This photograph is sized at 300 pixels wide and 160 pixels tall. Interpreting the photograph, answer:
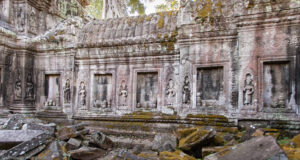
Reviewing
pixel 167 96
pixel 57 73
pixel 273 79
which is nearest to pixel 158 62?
pixel 167 96

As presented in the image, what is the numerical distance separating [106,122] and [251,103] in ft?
15.5

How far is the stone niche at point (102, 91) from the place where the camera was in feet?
26.3

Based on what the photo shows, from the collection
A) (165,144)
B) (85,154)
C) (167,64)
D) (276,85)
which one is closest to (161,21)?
(167,64)

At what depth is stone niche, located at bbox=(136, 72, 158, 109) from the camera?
7555 mm

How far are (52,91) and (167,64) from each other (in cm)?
500

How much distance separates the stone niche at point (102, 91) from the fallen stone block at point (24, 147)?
3.23 meters

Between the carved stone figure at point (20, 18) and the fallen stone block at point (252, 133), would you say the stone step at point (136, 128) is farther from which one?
the carved stone figure at point (20, 18)

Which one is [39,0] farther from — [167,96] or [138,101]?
[167,96]

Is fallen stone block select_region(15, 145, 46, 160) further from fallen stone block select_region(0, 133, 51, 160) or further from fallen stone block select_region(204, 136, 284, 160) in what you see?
fallen stone block select_region(204, 136, 284, 160)

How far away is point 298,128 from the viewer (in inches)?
214

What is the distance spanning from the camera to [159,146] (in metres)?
5.29

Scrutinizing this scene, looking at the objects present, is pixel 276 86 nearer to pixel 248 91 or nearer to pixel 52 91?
pixel 248 91

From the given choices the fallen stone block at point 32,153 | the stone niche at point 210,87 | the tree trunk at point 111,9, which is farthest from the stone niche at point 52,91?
the tree trunk at point 111,9

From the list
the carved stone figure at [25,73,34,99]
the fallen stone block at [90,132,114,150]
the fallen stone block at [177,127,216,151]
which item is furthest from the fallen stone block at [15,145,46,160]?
the carved stone figure at [25,73,34,99]
